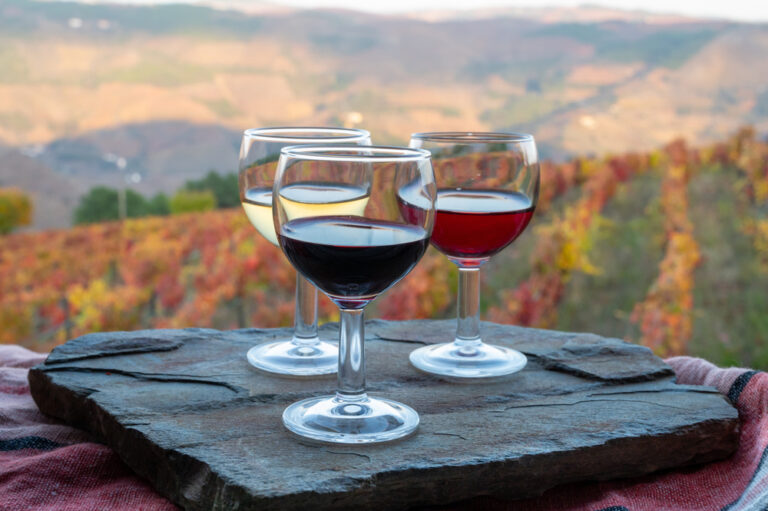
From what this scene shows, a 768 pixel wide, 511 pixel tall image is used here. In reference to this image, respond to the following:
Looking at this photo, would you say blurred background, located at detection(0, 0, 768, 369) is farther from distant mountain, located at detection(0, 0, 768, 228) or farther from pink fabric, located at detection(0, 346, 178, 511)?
pink fabric, located at detection(0, 346, 178, 511)

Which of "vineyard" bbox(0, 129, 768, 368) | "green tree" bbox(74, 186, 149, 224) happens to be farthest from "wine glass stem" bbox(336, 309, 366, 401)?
"green tree" bbox(74, 186, 149, 224)

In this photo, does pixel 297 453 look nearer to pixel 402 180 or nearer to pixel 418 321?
pixel 402 180

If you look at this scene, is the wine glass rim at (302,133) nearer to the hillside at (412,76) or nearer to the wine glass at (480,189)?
the wine glass at (480,189)

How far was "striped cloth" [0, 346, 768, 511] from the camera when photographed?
1260 mm

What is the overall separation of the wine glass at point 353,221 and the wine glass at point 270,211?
236 millimetres

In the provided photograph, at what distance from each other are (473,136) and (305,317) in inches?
20.8

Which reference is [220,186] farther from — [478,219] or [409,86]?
[478,219]

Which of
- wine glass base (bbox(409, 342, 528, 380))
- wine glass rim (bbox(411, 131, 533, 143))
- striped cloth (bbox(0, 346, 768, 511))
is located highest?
wine glass rim (bbox(411, 131, 533, 143))

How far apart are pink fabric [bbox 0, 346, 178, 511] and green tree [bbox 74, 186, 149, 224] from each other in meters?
4.90

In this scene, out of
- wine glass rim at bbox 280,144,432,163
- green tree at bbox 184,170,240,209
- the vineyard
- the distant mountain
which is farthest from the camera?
green tree at bbox 184,170,240,209

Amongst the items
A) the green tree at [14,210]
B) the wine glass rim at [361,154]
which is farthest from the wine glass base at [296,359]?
the green tree at [14,210]

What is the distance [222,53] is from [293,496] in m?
5.39

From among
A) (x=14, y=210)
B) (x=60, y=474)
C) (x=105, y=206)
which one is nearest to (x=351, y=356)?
(x=60, y=474)

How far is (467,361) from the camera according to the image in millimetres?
1666
